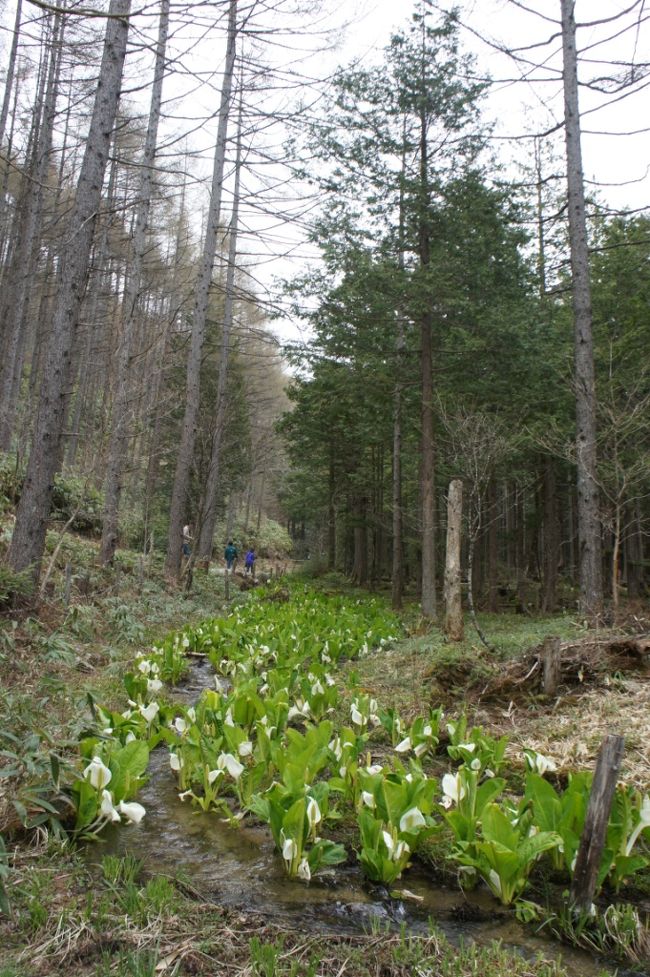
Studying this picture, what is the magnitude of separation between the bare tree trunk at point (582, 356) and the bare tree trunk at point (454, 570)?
1.85m

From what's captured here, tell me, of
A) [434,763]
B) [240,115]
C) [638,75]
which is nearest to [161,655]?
[434,763]

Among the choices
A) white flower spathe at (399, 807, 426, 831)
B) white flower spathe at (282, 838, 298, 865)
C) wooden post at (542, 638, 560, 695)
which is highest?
wooden post at (542, 638, 560, 695)

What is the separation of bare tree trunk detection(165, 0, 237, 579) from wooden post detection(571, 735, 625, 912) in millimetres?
11972

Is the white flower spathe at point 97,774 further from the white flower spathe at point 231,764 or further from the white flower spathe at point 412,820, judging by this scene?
the white flower spathe at point 412,820

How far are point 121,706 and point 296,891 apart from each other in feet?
9.62

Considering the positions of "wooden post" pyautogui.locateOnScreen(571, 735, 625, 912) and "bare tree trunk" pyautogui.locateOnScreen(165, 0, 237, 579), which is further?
"bare tree trunk" pyautogui.locateOnScreen(165, 0, 237, 579)

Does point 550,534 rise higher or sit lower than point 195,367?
lower

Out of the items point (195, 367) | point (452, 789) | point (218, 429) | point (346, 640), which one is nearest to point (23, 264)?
point (195, 367)

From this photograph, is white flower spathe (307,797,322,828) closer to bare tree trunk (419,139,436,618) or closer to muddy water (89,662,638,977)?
muddy water (89,662,638,977)

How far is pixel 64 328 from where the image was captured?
271 inches

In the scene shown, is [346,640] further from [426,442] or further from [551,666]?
[426,442]

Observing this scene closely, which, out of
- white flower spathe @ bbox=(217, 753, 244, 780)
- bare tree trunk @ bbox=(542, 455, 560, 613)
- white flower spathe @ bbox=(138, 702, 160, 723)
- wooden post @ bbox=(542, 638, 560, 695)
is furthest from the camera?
bare tree trunk @ bbox=(542, 455, 560, 613)

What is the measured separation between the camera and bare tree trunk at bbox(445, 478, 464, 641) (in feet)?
28.1

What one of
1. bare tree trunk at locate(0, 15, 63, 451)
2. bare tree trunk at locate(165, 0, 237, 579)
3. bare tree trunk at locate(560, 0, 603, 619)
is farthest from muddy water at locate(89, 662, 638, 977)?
bare tree trunk at locate(0, 15, 63, 451)
